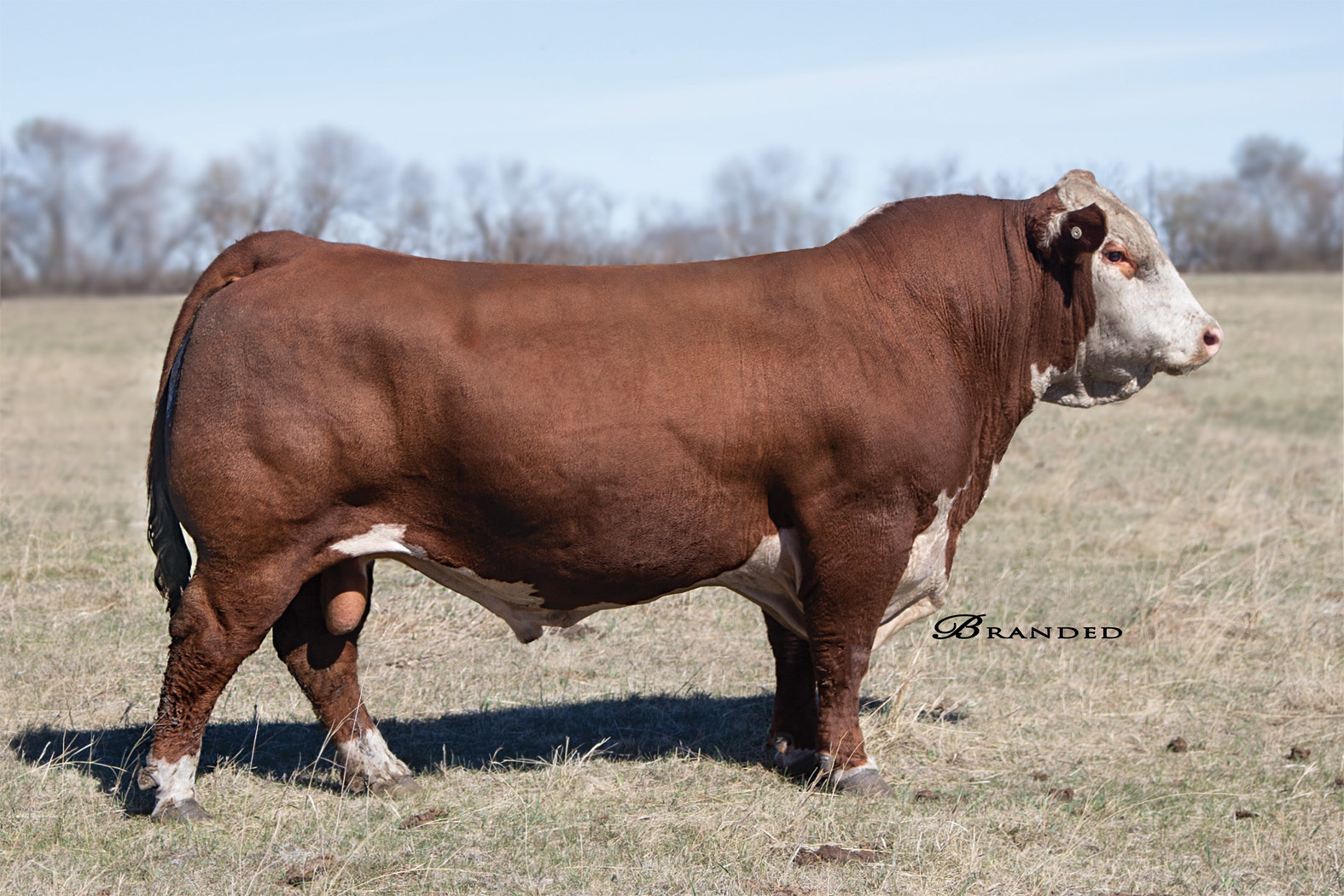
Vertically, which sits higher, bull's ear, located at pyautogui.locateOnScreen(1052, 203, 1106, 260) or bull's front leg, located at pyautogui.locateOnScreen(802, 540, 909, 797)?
bull's ear, located at pyautogui.locateOnScreen(1052, 203, 1106, 260)

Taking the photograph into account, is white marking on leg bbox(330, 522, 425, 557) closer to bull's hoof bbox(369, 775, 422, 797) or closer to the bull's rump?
the bull's rump

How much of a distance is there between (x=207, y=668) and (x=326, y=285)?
136cm

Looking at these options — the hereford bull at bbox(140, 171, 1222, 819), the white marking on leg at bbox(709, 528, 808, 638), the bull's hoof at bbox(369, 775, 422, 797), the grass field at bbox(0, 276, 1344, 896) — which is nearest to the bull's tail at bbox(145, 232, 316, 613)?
the hereford bull at bbox(140, 171, 1222, 819)

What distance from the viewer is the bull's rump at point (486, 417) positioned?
4.39 m

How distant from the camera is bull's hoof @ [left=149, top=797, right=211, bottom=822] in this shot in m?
4.48

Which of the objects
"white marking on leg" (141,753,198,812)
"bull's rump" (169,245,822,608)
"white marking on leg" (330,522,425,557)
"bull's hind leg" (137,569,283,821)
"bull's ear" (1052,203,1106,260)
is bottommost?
"white marking on leg" (141,753,198,812)

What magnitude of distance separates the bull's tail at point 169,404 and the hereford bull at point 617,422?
0.01 meters

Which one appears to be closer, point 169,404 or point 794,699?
point 169,404

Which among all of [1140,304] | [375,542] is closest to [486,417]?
[375,542]

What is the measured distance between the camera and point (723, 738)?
18.5 feet

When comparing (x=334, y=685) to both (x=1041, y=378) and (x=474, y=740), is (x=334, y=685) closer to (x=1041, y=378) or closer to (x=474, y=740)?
(x=474, y=740)

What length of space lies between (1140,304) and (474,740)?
3174mm

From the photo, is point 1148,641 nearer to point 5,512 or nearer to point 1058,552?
point 1058,552

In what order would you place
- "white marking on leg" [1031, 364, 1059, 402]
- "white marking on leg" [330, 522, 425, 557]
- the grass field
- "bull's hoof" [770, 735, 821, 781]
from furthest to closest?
"bull's hoof" [770, 735, 821, 781]
"white marking on leg" [1031, 364, 1059, 402]
"white marking on leg" [330, 522, 425, 557]
the grass field
